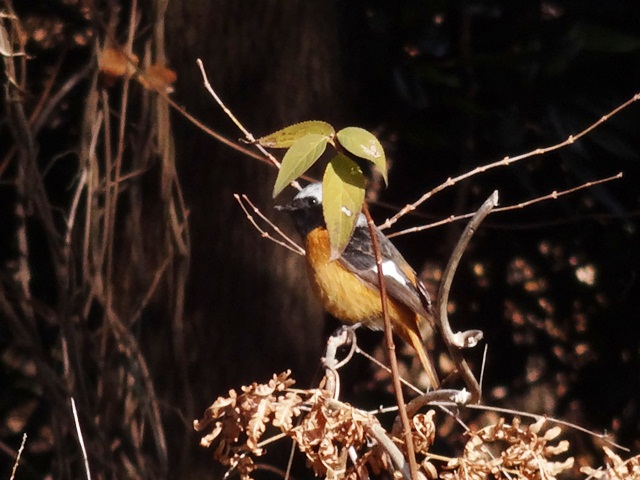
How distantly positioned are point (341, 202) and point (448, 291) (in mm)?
273

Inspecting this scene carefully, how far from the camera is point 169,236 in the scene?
3.62 metres

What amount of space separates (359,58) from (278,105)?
2.01ft

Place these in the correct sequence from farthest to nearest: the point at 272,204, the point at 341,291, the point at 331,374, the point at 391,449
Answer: the point at 272,204
the point at 341,291
the point at 331,374
the point at 391,449

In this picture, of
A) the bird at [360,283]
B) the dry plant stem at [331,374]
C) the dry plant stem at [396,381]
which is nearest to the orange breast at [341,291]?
the bird at [360,283]

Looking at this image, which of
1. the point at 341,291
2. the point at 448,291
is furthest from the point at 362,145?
the point at 341,291

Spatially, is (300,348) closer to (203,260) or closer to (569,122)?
(203,260)

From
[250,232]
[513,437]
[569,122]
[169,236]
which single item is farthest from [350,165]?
[569,122]

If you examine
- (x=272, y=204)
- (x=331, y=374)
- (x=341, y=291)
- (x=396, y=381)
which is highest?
(x=396, y=381)

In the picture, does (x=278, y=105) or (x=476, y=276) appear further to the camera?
(x=476, y=276)

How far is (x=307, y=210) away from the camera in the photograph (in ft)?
12.1

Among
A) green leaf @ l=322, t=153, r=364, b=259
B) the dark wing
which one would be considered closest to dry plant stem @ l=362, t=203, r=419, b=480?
green leaf @ l=322, t=153, r=364, b=259

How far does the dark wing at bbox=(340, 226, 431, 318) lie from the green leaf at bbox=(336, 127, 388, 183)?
2.18 meters

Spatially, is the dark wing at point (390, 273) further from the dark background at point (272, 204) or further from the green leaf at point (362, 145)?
the green leaf at point (362, 145)

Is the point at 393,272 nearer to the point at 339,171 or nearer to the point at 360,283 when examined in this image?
the point at 360,283
